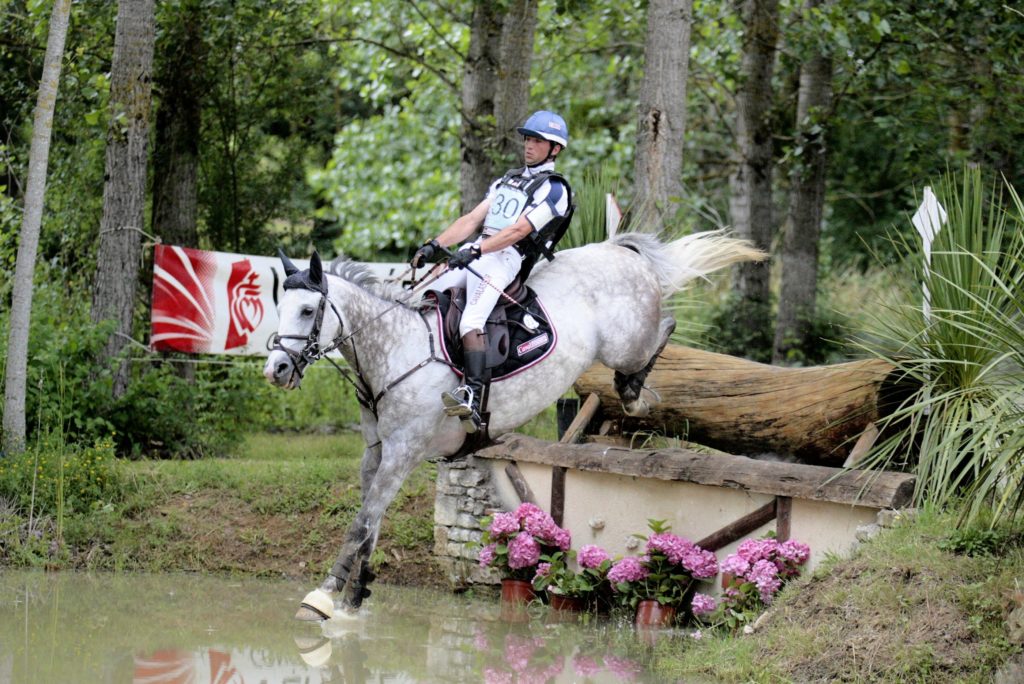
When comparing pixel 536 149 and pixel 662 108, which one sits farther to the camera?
pixel 662 108

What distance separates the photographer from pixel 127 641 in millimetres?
6555

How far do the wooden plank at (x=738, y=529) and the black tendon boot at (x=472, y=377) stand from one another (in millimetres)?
1873

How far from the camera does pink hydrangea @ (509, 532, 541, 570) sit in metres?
Result: 8.22

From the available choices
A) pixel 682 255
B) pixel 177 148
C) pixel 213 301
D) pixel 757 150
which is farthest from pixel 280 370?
pixel 757 150

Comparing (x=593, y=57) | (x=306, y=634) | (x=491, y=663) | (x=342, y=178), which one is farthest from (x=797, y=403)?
(x=342, y=178)

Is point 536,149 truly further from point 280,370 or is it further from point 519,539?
point 519,539

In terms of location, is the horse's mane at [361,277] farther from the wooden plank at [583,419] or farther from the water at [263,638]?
the wooden plank at [583,419]

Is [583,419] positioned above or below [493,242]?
below

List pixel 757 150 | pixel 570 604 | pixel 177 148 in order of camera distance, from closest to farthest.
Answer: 1. pixel 570 604
2. pixel 177 148
3. pixel 757 150

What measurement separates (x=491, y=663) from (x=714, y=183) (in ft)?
52.0

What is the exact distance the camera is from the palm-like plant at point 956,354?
19.1ft

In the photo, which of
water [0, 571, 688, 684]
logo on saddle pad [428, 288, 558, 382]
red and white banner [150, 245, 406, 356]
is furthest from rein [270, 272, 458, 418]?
red and white banner [150, 245, 406, 356]

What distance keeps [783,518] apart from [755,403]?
1.01 m

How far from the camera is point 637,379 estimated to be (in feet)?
25.8
